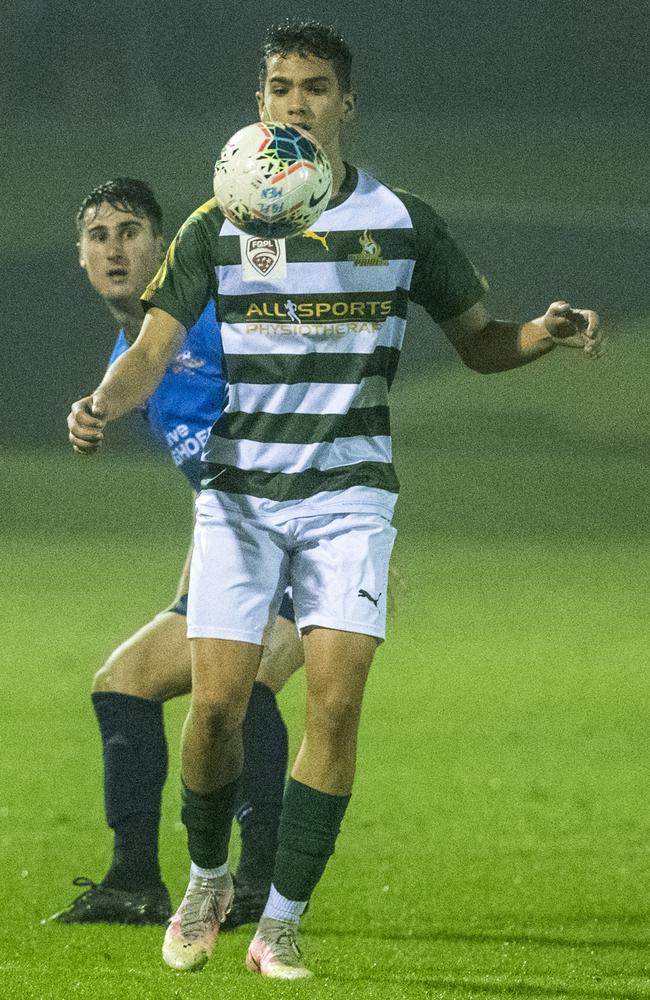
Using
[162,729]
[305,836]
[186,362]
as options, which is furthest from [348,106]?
[162,729]

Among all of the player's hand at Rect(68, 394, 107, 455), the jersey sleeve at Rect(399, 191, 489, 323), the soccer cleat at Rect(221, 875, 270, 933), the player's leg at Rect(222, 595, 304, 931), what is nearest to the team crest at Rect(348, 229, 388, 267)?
the jersey sleeve at Rect(399, 191, 489, 323)

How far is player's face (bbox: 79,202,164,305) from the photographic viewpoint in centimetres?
477

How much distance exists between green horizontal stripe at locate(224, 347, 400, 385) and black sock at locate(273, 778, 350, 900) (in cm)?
80

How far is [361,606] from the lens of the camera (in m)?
3.52

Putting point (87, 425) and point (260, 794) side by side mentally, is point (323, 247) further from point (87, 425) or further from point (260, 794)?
point (260, 794)

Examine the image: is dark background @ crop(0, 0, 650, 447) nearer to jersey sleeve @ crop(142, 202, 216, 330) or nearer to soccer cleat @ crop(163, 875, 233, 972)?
jersey sleeve @ crop(142, 202, 216, 330)

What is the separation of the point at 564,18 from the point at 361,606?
889 cm

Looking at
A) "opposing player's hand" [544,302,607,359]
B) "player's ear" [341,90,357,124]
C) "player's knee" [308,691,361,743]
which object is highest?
"player's ear" [341,90,357,124]

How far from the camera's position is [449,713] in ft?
24.7

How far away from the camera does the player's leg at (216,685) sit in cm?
356

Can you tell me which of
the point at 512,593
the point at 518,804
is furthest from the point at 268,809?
the point at 512,593

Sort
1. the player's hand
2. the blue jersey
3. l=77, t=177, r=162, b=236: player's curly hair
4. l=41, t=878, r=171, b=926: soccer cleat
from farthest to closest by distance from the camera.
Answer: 1. l=77, t=177, r=162, b=236: player's curly hair
2. the blue jersey
3. l=41, t=878, r=171, b=926: soccer cleat
4. the player's hand

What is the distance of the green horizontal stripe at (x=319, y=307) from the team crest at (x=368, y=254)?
6 cm

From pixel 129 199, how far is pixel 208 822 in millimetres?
1897
